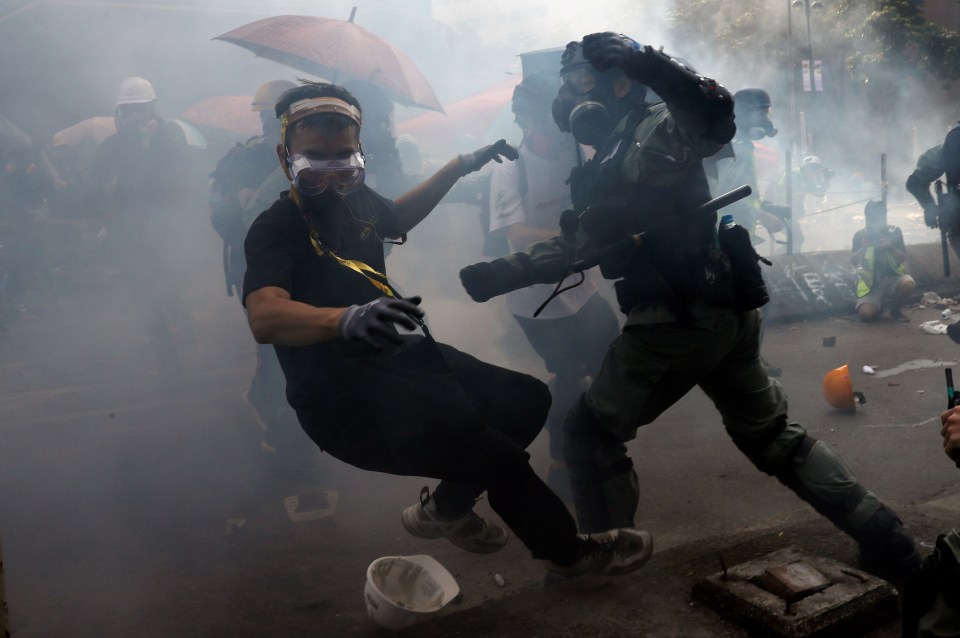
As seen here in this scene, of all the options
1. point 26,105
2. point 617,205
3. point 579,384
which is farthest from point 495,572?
point 26,105

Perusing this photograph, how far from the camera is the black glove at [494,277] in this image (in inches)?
124

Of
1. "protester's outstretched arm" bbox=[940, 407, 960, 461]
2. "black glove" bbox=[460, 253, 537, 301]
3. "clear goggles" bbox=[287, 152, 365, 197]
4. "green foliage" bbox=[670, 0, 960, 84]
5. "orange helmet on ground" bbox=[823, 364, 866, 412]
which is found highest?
"green foliage" bbox=[670, 0, 960, 84]

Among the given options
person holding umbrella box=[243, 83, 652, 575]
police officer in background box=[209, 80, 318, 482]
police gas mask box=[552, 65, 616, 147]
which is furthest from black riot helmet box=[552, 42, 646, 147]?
police officer in background box=[209, 80, 318, 482]

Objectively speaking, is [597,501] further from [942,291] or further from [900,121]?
[900,121]

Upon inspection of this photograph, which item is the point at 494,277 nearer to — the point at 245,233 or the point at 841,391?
the point at 245,233

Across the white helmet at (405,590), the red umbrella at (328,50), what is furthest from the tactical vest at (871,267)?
the white helmet at (405,590)

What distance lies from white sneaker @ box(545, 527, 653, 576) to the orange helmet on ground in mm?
3111

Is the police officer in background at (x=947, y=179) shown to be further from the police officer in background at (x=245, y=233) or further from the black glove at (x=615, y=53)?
the police officer in background at (x=245, y=233)

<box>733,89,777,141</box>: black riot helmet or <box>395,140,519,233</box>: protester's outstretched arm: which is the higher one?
<box>733,89,777,141</box>: black riot helmet

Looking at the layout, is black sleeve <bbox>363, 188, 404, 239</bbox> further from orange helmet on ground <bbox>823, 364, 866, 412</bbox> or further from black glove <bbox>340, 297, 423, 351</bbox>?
orange helmet on ground <bbox>823, 364, 866, 412</bbox>

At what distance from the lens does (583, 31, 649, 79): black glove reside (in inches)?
103

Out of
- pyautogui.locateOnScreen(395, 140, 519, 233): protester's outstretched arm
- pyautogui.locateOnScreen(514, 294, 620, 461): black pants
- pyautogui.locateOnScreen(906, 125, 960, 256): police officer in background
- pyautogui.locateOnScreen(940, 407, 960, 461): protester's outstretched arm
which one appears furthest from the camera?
pyautogui.locateOnScreen(906, 125, 960, 256): police officer in background

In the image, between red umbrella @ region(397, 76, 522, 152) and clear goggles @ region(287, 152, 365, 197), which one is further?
red umbrella @ region(397, 76, 522, 152)

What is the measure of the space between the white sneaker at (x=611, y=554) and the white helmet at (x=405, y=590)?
0.49 metres
